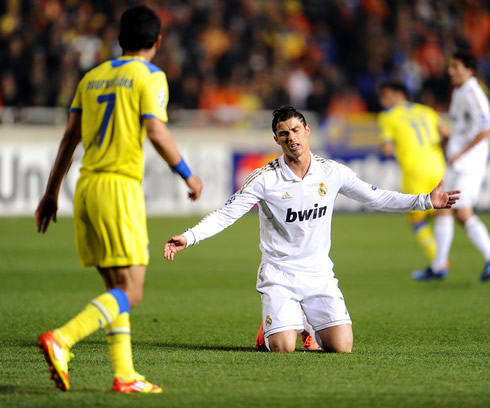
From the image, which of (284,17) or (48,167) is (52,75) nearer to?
(48,167)

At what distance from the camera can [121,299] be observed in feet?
14.0

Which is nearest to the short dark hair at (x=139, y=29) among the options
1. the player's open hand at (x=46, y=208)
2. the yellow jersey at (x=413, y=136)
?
the player's open hand at (x=46, y=208)

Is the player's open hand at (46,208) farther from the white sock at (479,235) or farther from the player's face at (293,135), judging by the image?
the white sock at (479,235)

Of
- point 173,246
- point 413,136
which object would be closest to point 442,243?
point 413,136

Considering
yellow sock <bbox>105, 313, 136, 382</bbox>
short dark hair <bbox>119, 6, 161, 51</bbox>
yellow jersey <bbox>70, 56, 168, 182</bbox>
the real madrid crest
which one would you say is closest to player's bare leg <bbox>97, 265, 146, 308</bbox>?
yellow sock <bbox>105, 313, 136, 382</bbox>

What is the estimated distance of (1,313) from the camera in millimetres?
7602

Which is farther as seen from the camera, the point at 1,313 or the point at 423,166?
the point at 423,166

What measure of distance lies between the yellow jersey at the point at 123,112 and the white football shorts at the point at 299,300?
176 cm

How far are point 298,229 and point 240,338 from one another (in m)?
1.07

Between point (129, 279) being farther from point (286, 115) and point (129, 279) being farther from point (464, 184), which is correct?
point (464, 184)

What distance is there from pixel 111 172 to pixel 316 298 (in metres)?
2.04

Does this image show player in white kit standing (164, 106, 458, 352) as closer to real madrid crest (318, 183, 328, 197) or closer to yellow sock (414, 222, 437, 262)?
real madrid crest (318, 183, 328, 197)

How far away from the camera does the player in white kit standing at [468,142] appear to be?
31.4 feet

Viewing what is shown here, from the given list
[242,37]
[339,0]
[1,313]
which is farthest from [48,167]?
[1,313]
